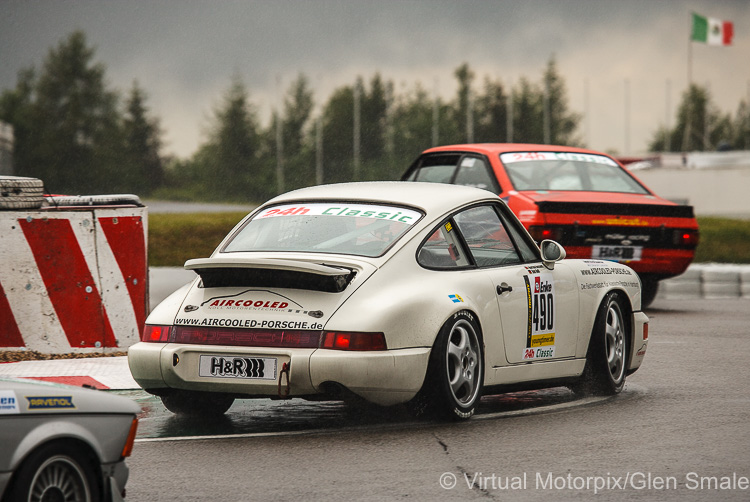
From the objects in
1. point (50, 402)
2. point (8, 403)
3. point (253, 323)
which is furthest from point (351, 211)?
point (8, 403)

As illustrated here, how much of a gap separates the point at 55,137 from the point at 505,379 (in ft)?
265

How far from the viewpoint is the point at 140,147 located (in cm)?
8700

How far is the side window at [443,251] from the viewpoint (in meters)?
6.81

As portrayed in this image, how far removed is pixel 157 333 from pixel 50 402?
97.3 inches

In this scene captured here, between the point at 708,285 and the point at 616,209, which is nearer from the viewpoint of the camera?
the point at 616,209

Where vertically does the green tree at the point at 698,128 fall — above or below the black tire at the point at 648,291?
above

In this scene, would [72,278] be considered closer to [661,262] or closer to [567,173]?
[567,173]

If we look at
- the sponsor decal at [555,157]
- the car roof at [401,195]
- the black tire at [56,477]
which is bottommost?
the black tire at [56,477]

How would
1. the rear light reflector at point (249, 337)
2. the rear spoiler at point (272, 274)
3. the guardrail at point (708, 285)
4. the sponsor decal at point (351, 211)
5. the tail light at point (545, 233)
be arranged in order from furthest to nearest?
the guardrail at point (708, 285), the tail light at point (545, 233), the sponsor decal at point (351, 211), the rear spoiler at point (272, 274), the rear light reflector at point (249, 337)

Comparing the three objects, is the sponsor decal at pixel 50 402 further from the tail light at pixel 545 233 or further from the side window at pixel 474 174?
the side window at pixel 474 174

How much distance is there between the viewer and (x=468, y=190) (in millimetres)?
7656

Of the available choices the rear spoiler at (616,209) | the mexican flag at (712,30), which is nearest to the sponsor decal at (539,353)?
the rear spoiler at (616,209)

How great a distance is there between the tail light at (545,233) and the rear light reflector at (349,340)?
6089 millimetres

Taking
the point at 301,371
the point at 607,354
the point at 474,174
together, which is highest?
the point at 474,174
